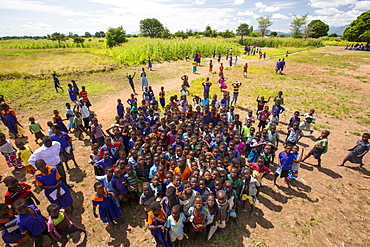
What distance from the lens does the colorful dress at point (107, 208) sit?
4242 mm

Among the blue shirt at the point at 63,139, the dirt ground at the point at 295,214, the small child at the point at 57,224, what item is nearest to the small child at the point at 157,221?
the dirt ground at the point at 295,214

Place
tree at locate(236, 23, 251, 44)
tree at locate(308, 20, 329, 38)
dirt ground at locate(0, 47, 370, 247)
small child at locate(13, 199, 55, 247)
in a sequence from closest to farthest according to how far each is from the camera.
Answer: small child at locate(13, 199, 55, 247)
dirt ground at locate(0, 47, 370, 247)
tree at locate(236, 23, 251, 44)
tree at locate(308, 20, 329, 38)

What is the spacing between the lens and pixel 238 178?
14.7 ft

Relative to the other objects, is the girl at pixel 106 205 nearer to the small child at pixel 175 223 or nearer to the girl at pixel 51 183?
the girl at pixel 51 183

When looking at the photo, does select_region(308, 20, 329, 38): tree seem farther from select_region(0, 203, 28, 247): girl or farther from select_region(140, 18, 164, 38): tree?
select_region(0, 203, 28, 247): girl

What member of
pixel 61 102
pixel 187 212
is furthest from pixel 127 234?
pixel 61 102

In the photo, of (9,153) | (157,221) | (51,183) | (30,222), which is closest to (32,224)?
(30,222)

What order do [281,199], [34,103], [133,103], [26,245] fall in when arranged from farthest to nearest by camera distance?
[34,103] → [133,103] → [281,199] → [26,245]

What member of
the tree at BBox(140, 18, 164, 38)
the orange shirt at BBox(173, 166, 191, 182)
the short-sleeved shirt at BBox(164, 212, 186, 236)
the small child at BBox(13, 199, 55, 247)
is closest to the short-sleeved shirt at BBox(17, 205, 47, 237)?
the small child at BBox(13, 199, 55, 247)

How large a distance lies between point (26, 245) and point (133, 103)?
5.93 meters

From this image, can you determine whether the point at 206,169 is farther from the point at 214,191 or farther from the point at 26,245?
the point at 26,245

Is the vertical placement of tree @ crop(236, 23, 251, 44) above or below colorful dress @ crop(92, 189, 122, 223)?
above

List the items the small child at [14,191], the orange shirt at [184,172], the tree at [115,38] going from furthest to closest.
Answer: the tree at [115,38]
the orange shirt at [184,172]
the small child at [14,191]

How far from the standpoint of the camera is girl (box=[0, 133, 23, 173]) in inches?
232
